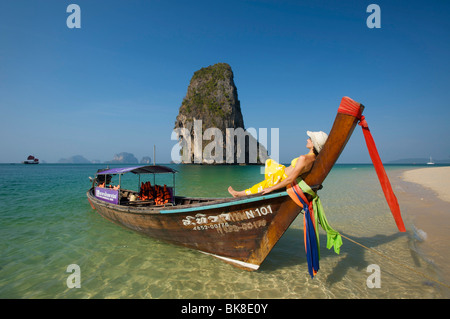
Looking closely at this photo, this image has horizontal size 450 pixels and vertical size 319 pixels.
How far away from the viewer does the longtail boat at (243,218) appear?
3.56m

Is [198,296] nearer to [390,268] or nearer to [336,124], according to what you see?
[336,124]

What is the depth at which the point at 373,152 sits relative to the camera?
3.62m

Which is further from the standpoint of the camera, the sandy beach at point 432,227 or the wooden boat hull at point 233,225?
the sandy beach at point 432,227

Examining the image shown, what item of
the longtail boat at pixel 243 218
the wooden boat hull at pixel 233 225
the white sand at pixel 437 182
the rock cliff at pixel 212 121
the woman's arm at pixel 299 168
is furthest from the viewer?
the rock cliff at pixel 212 121

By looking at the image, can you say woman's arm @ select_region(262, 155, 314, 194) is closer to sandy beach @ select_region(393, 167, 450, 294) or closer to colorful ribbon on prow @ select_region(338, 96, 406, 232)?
colorful ribbon on prow @ select_region(338, 96, 406, 232)

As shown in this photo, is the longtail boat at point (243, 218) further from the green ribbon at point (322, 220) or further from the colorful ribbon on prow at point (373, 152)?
the green ribbon at point (322, 220)

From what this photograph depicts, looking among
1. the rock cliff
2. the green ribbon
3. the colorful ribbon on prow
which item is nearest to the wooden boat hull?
the green ribbon

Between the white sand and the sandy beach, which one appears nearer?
the sandy beach

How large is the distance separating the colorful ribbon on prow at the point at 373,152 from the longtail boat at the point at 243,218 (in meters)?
0.01

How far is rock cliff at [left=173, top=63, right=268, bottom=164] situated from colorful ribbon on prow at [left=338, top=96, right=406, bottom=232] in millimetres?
76456

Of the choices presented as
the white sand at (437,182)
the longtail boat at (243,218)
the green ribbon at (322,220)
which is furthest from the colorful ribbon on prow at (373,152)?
the white sand at (437,182)

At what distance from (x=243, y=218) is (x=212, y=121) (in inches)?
3118

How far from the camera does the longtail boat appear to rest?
356cm
